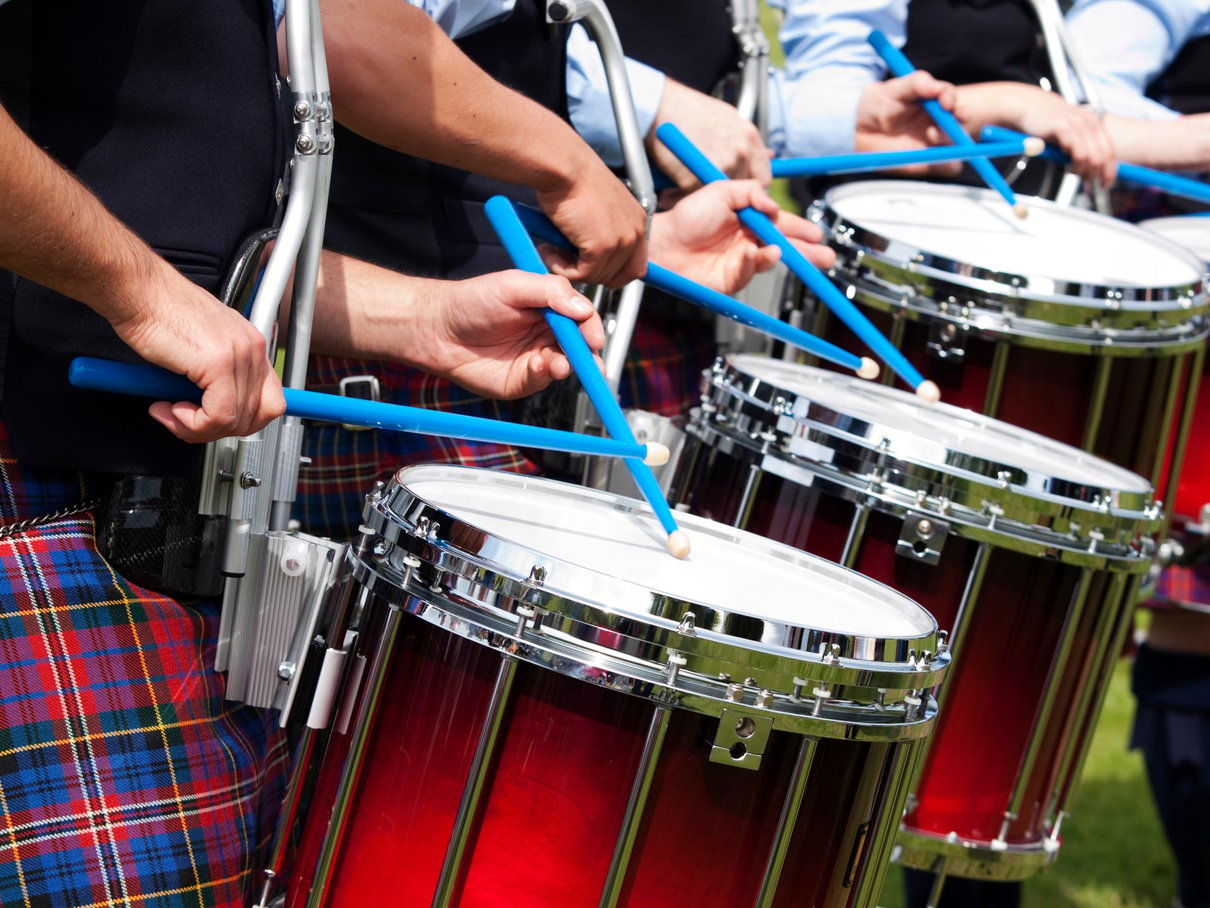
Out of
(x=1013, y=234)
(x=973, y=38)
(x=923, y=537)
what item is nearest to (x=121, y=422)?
(x=923, y=537)

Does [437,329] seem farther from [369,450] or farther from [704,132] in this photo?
[704,132]

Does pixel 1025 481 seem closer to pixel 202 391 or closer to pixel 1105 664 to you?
pixel 1105 664

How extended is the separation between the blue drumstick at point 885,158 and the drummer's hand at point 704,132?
107mm

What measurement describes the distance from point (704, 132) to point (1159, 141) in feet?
4.21

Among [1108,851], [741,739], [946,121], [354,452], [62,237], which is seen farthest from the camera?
[1108,851]

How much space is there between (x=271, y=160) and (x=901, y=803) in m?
0.90

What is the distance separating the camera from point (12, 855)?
1.35 metres

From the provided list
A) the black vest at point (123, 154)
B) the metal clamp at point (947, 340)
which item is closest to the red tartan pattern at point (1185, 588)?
the metal clamp at point (947, 340)

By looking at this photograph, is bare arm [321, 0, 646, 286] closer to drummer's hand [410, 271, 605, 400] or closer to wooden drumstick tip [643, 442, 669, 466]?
drummer's hand [410, 271, 605, 400]

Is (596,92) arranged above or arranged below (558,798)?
above

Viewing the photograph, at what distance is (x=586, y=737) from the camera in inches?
50.9

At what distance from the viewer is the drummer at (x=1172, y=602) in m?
3.02

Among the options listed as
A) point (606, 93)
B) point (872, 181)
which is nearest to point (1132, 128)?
point (872, 181)

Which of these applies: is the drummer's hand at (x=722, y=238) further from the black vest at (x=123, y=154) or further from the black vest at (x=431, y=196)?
the black vest at (x=123, y=154)
